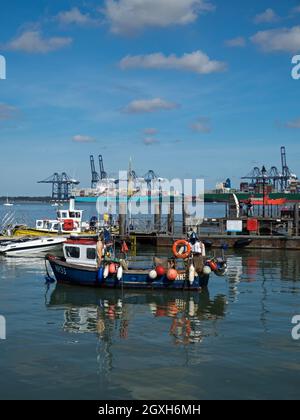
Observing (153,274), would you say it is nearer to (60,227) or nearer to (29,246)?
(29,246)

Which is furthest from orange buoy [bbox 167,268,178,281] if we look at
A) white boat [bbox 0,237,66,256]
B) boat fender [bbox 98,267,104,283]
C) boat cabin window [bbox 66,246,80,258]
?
white boat [bbox 0,237,66,256]

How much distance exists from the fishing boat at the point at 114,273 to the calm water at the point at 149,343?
608mm

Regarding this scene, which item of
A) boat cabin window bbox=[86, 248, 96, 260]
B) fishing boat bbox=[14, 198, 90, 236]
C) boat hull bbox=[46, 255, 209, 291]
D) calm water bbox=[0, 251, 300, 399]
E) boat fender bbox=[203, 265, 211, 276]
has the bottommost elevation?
calm water bbox=[0, 251, 300, 399]

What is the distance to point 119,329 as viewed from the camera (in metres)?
18.5

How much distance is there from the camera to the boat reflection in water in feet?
59.9

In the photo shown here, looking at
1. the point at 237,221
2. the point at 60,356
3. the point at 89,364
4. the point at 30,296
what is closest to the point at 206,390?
the point at 89,364

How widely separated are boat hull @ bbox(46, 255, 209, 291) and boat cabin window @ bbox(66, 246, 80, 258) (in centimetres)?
62

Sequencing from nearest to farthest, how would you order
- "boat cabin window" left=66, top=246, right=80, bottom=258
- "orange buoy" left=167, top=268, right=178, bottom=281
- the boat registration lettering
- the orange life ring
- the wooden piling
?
"orange buoy" left=167, top=268, right=178, bottom=281
the orange life ring
the boat registration lettering
"boat cabin window" left=66, top=246, right=80, bottom=258
the wooden piling

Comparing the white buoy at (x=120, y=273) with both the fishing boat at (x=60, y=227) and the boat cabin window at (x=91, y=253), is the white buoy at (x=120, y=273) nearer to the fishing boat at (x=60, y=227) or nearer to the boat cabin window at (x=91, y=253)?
the boat cabin window at (x=91, y=253)

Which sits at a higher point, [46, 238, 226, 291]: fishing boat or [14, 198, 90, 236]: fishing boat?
[14, 198, 90, 236]: fishing boat

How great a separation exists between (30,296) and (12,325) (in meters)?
5.84

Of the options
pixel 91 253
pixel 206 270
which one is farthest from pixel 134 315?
pixel 91 253

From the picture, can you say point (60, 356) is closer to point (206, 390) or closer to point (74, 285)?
point (206, 390)

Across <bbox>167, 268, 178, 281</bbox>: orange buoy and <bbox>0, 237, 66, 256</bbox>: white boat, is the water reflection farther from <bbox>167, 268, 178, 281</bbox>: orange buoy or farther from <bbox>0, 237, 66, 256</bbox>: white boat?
<bbox>0, 237, 66, 256</bbox>: white boat
